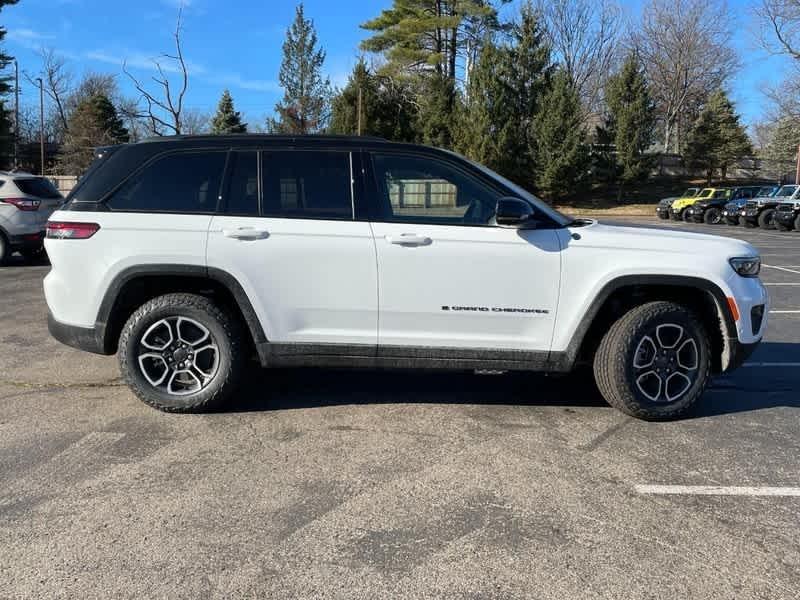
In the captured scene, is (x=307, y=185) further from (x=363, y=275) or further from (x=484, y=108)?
(x=484, y=108)

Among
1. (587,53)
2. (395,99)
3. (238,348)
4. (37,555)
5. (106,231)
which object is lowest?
(37,555)

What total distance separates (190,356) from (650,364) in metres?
3.09

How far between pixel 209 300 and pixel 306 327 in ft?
2.27

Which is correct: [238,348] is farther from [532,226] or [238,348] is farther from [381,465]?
[532,226]

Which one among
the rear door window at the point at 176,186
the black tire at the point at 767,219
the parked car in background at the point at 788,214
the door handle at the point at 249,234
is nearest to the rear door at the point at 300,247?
the door handle at the point at 249,234

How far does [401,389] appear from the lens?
5.03m

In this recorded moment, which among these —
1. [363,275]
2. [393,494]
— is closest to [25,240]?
[363,275]

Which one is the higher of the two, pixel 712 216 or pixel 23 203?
pixel 23 203

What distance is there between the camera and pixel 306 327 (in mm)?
4254

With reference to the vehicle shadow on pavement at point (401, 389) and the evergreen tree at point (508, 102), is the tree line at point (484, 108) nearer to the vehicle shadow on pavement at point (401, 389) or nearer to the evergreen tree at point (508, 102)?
the evergreen tree at point (508, 102)

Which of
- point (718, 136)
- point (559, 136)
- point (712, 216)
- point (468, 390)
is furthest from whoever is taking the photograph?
point (718, 136)

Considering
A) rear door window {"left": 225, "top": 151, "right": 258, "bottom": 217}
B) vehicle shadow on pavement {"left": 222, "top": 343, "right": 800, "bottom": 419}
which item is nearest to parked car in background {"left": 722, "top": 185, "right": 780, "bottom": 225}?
vehicle shadow on pavement {"left": 222, "top": 343, "right": 800, "bottom": 419}

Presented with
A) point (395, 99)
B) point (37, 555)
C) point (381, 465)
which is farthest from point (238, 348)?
point (395, 99)

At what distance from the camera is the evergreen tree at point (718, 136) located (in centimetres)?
4744
